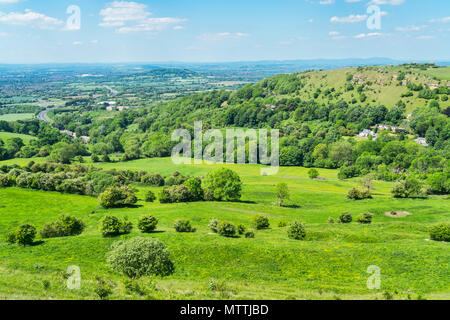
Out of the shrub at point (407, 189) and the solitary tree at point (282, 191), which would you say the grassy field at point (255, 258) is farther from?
the shrub at point (407, 189)

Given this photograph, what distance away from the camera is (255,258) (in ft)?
140

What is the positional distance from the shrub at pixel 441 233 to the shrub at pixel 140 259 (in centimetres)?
4185

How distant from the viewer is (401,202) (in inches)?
3073

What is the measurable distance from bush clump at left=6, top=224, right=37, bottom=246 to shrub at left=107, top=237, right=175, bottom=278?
18.5 m

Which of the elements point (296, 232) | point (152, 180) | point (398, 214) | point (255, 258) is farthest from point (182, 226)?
point (152, 180)

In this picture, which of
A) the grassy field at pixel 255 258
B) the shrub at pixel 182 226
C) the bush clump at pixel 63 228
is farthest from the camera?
the shrub at pixel 182 226

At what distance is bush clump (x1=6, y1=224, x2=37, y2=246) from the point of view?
46719 mm

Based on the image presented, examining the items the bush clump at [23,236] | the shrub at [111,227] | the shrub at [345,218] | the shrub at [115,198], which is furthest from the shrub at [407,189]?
the bush clump at [23,236]

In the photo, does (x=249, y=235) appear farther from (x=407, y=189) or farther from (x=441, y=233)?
(x=407, y=189)

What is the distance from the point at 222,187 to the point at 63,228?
4036 cm

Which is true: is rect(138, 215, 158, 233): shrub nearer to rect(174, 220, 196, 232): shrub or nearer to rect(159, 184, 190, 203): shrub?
rect(174, 220, 196, 232): shrub

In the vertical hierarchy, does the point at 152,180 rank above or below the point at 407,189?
below

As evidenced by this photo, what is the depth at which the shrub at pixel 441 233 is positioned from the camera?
160 feet

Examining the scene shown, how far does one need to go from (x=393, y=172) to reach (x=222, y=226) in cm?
9779
